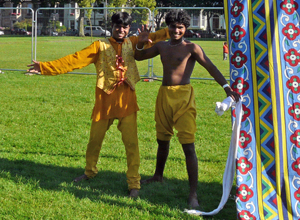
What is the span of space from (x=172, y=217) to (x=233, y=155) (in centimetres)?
80

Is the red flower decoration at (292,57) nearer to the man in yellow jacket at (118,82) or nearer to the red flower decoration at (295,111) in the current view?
the red flower decoration at (295,111)

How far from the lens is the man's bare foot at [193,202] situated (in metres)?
4.11

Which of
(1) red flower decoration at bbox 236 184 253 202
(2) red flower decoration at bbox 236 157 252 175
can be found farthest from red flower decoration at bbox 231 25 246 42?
(1) red flower decoration at bbox 236 184 253 202

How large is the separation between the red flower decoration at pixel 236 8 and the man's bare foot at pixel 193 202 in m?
1.79

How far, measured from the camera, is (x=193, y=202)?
4145mm

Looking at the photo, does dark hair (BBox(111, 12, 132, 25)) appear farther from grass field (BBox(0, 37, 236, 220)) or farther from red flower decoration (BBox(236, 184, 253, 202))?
red flower decoration (BBox(236, 184, 253, 202))

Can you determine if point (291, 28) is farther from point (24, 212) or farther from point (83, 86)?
point (83, 86)

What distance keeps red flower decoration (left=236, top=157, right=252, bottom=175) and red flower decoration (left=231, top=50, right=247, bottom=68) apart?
32.0 inches

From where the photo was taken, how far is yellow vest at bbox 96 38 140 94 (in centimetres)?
438

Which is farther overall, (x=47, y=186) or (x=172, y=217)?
(x=47, y=186)

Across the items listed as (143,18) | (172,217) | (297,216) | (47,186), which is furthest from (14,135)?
(143,18)

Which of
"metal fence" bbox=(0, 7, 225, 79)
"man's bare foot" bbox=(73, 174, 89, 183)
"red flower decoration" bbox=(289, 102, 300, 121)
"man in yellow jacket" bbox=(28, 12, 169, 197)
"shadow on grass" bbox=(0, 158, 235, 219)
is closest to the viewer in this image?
"red flower decoration" bbox=(289, 102, 300, 121)

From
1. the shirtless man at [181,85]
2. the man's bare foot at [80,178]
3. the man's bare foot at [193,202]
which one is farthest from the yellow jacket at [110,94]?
the man's bare foot at [193,202]

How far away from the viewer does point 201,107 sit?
885cm
